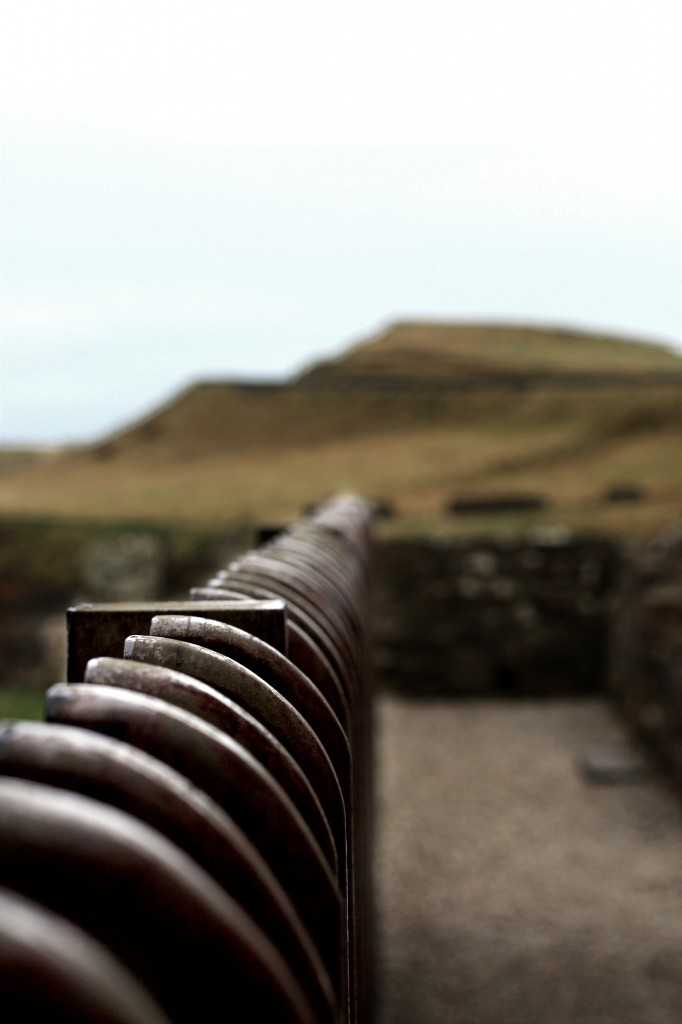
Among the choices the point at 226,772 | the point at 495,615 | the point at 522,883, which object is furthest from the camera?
the point at 495,615

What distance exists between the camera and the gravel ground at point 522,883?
13.9ft

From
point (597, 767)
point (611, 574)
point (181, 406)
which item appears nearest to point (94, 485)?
point (181, 406)

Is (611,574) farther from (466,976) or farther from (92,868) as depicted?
(92,868)

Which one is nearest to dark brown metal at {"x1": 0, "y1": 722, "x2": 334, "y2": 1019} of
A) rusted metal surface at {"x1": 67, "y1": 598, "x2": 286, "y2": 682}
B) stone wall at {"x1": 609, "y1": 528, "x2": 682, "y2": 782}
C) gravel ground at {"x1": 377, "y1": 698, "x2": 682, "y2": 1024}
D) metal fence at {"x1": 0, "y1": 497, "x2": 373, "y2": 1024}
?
metal fence at {"x1": 0, "y1": 497, "x2": 373, "y2": 1024}

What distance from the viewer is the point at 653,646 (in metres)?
7.22

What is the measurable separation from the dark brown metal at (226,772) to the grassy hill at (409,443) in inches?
337

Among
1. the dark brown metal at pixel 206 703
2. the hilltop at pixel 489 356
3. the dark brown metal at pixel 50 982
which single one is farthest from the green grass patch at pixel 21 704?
the hilltop at pixel 489 356

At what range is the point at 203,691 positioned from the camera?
0.85 m

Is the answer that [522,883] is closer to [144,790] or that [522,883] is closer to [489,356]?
[144,790]

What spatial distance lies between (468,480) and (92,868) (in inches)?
418

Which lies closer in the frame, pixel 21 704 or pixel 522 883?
pixel 522 883

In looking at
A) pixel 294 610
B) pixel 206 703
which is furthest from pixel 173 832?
pixel 294 610

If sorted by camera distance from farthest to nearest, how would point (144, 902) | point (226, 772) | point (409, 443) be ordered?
1. point (409, 443)
2. point (226, 772)
3. point (144, 902)

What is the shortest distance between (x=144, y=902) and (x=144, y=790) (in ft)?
0.26
